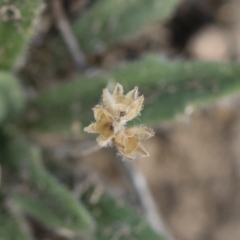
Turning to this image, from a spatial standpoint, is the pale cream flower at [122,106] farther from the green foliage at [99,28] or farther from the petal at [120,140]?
the green foliage at [99,28]

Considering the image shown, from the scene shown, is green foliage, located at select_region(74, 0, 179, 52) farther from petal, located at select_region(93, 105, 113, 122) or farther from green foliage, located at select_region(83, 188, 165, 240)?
petal, located at select_region(93, 105, 113, 122)

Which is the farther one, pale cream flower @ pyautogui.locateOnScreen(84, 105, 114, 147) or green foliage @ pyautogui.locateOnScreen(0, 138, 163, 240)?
green foliage @ pyautogui.locateOnScreen(0, 138, 163, 240)

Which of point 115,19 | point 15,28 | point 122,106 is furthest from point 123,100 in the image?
point 115,19

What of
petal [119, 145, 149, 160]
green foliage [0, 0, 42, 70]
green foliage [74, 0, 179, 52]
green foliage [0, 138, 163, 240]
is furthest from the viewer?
green foliage [74, 0, 179, 52]

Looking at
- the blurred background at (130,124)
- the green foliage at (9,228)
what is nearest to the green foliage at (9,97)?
the blurred background at (130,124)

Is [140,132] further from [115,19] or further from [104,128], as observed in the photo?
[115,19]

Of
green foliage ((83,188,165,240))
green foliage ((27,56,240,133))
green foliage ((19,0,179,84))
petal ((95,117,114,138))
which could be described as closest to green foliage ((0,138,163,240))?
green foliage ((83,188,165,240))
